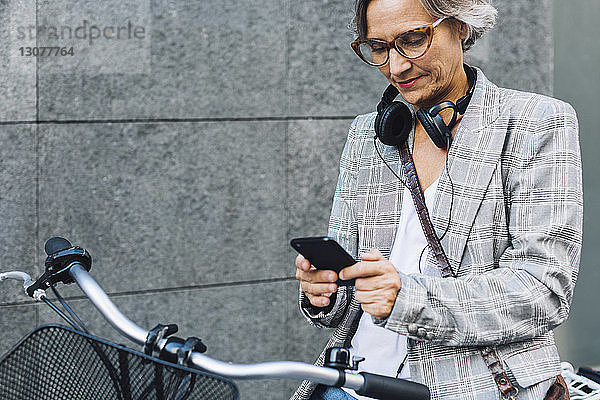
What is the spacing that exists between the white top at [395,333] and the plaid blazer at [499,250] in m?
0.03

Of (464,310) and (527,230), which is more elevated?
(527,230)

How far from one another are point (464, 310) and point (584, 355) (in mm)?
4182

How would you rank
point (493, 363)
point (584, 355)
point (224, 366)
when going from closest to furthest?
point (224, 366) < point (493, 363) < point (584, 355)

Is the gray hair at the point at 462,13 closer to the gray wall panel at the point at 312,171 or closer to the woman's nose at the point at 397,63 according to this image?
the woman's nose at the point at 397,63

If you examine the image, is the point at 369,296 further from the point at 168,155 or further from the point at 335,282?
the point at 168,155

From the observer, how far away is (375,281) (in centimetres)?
219

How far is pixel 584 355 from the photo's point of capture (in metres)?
6.07

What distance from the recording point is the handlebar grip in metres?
1.91

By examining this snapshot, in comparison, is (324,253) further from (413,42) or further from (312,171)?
(312,171)

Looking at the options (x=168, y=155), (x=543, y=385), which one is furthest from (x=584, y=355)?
(x=543, y=385)

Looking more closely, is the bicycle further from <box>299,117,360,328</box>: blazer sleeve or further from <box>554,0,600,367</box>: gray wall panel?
<box>554,0,600,367</box>: gray wall panel

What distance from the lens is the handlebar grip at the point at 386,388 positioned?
6.28 ft

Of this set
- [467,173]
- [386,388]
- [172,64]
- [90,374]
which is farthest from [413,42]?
[172,64]

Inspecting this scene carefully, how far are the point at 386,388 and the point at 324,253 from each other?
0.37m
